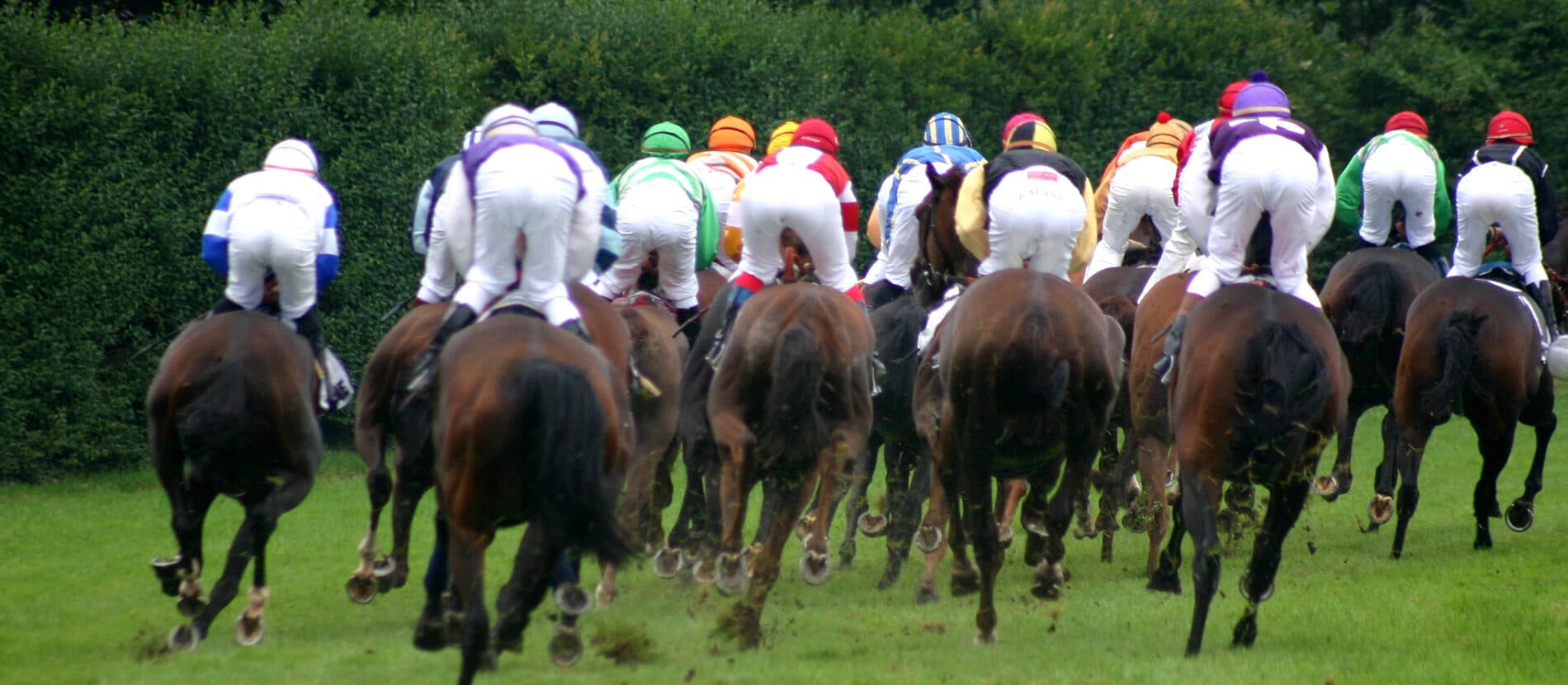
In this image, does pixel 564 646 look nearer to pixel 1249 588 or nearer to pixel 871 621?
pixel 871 621

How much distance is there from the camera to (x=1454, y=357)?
980 cm

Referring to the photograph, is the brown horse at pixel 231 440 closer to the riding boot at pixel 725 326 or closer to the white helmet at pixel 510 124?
the white helmet at pixel 510 124

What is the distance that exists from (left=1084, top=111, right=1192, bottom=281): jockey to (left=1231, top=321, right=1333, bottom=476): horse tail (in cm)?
384

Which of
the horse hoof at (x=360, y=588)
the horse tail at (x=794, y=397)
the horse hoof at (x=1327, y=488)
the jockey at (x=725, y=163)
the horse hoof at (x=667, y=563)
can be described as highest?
the jockey at (x=725, y=163)

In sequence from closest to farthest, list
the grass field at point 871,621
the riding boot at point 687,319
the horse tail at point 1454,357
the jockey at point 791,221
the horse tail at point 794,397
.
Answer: the grass field at point 871,621, the horse tail at point 794,397, the jockey at point 791,221, the riding boot at point 687,319, the horse tail at point 1454,357

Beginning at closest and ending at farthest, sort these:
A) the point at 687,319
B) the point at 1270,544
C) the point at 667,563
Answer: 1. the point at 1270,544
2. the point at 667,563
3. the point at 687,319

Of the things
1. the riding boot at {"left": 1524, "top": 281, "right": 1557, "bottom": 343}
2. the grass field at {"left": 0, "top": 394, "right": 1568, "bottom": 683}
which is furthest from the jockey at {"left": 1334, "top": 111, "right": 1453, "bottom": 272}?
the grass field at {"left": 0, "top": 394, "right": 1568, "bottom": 683}

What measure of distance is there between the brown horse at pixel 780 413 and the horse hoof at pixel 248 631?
208 cm

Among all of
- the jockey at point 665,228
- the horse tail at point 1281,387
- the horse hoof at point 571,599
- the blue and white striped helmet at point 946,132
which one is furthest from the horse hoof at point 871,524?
the horse hoof at point 571,599

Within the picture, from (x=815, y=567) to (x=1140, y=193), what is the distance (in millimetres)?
4222

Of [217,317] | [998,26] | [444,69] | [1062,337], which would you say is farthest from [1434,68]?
[217,317]

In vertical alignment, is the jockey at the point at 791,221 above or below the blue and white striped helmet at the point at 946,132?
below

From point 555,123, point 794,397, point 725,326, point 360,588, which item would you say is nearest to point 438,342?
point 555,123

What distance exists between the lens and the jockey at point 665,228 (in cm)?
927
